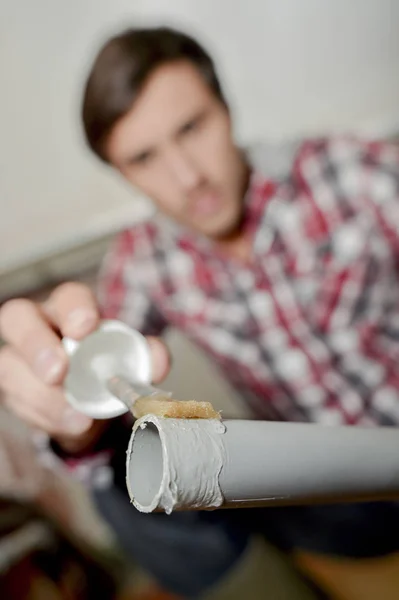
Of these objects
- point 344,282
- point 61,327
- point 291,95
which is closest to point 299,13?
point 291,95

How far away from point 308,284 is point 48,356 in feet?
0.96

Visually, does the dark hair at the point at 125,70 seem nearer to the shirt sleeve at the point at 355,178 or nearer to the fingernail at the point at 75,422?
the shirt sleeve at the point at 355,178

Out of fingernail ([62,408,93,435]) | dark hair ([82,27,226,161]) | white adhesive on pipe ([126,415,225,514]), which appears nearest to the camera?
white adhesive on pipe ([126,415,225,514])

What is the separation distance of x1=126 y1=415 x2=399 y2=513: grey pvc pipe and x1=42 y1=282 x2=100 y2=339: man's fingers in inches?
3.2

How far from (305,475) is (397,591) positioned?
0.40 metres

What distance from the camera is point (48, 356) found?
0.22 m

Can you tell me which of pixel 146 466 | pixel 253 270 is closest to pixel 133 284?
pixel 253 270

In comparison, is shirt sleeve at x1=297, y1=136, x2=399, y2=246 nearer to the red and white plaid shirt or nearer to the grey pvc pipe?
the red and white plaid shirt

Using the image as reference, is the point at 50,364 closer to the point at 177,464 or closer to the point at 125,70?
the point at 177,464

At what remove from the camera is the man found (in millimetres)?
419

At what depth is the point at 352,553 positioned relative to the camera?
1.61ft

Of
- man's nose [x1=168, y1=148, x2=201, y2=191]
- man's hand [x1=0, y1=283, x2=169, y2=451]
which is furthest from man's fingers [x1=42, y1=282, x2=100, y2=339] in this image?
man's nose [x1=168, y1=148, x2=201, y2=191]

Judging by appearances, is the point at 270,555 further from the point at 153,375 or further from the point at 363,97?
the point at 363,97

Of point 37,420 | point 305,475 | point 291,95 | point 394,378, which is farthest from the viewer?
point 291,95
